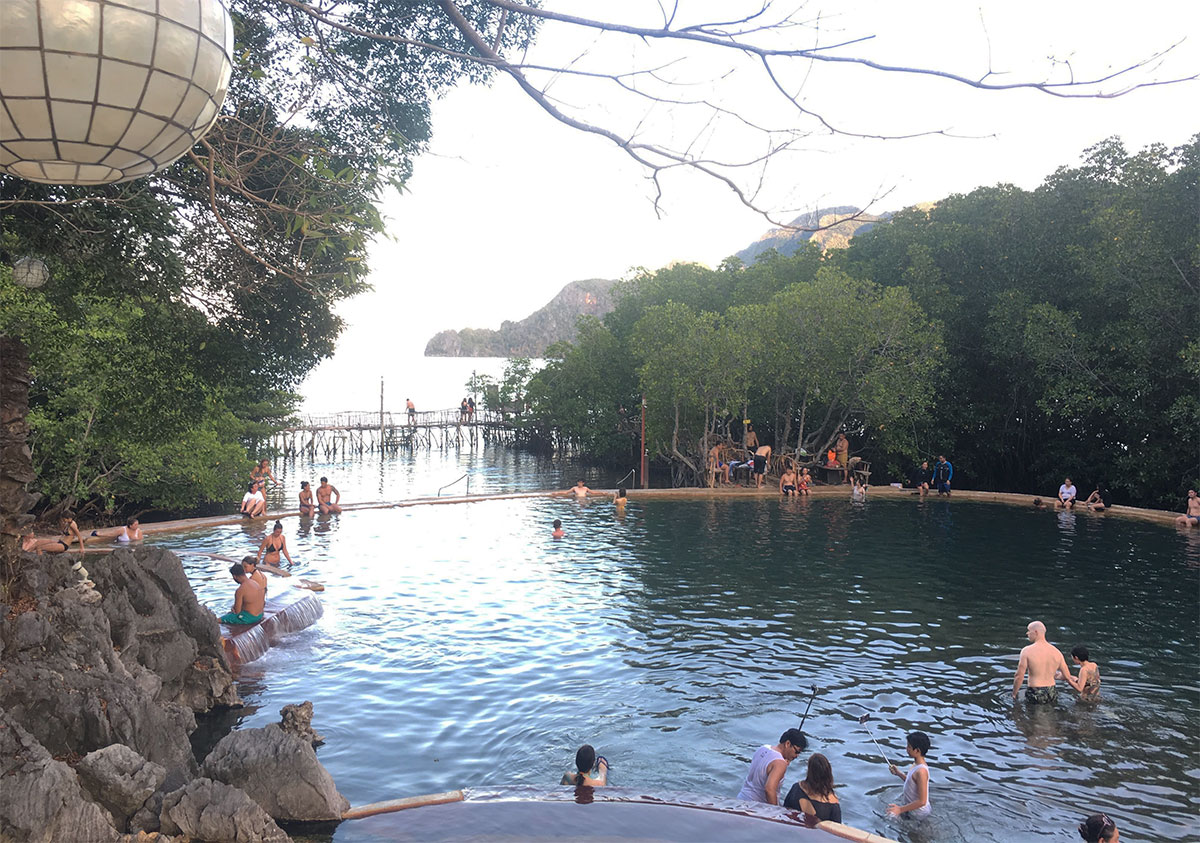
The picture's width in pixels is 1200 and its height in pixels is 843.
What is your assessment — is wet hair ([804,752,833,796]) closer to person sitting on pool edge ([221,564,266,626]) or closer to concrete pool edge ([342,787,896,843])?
concrete pool edge ([342,787,896,843])

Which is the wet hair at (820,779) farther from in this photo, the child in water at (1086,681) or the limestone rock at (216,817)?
the child in water at (1086,681)

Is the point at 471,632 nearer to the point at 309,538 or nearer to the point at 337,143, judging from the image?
the point at 337,143

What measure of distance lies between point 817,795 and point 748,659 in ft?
18.4

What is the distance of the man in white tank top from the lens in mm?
8328

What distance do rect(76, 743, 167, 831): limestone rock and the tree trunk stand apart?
3438 mm

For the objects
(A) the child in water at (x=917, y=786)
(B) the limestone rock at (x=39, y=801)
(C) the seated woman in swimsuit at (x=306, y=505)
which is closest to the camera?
(B) the limestone rock at (x=39, y=801)

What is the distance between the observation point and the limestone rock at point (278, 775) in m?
7.63

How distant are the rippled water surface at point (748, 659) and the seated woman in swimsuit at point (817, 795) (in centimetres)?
107

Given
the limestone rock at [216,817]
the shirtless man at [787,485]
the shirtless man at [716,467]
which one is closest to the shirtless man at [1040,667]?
the limestone rock at [216,817]

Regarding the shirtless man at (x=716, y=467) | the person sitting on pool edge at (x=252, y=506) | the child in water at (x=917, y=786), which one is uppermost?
the shirtless man at (x=716, y=467)

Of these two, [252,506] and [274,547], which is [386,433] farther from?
[274,547]

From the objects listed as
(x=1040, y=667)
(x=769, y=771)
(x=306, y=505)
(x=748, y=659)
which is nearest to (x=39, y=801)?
(x=769, y=771)

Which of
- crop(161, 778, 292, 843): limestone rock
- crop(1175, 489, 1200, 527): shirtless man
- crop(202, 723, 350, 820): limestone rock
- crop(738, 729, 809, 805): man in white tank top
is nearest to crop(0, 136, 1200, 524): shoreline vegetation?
crop(1175, 489, 1200, 527): shirtless man

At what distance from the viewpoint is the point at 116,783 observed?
276 inches
